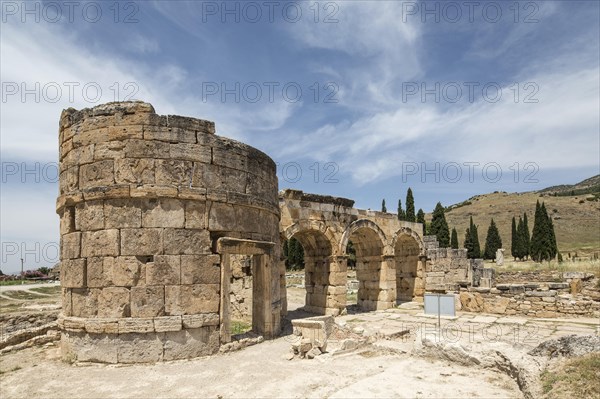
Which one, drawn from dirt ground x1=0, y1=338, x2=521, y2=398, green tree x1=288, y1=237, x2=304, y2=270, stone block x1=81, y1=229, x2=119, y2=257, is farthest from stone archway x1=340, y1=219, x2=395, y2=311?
green tree x1=288, y1=237, x2=304, y2=270

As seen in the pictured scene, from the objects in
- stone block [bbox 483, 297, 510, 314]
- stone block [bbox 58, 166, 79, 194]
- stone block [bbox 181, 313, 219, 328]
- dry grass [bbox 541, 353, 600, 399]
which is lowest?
stone block [bbox 483, 297, 510, 314]

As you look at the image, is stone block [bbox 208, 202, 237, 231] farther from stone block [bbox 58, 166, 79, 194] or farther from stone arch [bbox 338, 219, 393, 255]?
stone arch [bbox 338, 219, 393, 255]

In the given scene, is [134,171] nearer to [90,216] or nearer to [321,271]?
[90,216]

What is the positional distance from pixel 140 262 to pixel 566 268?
23.4m

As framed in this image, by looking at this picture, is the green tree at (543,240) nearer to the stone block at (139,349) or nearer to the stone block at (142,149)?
the stone block at (139,349)

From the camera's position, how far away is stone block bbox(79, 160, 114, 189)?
844cm

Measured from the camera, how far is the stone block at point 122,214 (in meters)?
8.29

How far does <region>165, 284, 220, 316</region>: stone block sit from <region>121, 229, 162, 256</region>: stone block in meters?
0.81

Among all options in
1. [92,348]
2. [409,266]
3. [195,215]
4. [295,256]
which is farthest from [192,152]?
[295,256]

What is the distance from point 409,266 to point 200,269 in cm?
1346

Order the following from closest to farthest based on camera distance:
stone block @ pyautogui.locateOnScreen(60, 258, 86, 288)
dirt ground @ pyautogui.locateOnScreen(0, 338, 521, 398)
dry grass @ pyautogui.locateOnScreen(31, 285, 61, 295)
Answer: dirt ground @ pyautogui.locateOnScreen(0, 338, 521, 398), stone block @ pyautogui.locateOnScreen(60, 258, 86, 288), dry grass @ pyautogui.locateOnScreen(31, 285, 61, 295)

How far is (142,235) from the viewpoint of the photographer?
27.1 feet

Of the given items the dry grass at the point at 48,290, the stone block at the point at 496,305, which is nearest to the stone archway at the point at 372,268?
the stone block at the point at 496,305

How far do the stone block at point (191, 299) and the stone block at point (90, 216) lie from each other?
76.4 inches
